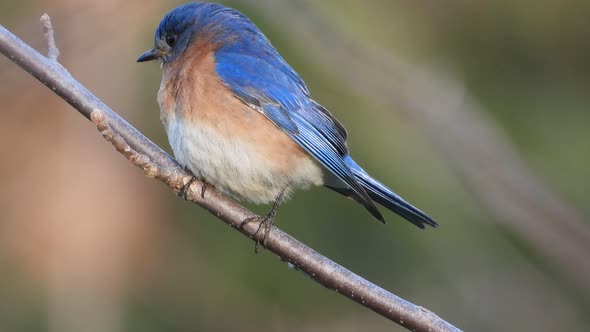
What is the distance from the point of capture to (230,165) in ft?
15.1

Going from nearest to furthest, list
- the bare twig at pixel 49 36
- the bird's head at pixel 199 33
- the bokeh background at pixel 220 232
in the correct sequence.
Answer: the bare twig at pixel 49 36 < the bird's head at pixel 199 33 < the bokeh background at pixel 220 232

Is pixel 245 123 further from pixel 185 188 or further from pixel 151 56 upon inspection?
pixel 151 56

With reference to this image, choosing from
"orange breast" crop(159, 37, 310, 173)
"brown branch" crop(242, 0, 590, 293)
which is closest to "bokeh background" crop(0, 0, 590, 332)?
"brown branch" crop(242, 0, 590, 293)

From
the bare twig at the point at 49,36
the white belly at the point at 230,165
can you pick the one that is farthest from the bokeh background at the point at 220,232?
the bare twig at the point at 49,36

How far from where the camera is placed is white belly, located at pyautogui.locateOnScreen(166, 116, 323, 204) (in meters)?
4.57

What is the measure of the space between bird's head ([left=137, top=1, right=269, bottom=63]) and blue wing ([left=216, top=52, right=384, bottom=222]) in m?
0.15

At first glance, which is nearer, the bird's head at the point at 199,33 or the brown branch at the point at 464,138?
the bird's head at the point at 199,33

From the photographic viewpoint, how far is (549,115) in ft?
27.3

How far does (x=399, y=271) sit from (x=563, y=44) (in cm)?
263

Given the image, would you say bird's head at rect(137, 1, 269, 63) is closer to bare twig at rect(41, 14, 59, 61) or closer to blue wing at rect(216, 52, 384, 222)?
blue wing at rect(216, 52, 384, 222)

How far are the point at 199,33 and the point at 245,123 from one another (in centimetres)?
82

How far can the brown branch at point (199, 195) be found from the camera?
3.82 metres

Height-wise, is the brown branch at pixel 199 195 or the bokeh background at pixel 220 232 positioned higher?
the brown branch at pixel 199 195

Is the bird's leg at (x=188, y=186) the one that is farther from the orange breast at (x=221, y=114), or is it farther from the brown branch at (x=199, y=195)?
the orange breast at (x=221, y=114)
